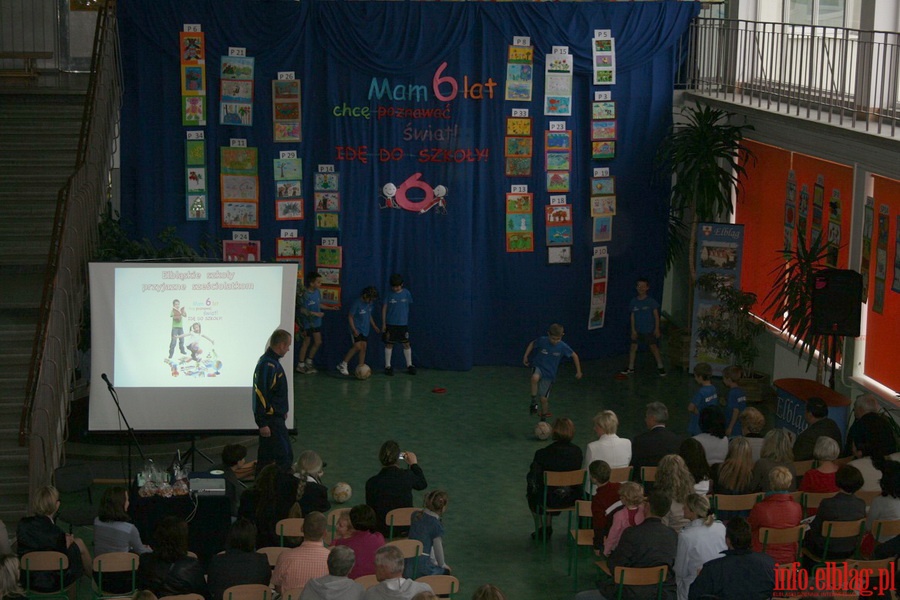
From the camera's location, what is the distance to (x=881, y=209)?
10.9 m

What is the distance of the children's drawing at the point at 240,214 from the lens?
45.3 ft

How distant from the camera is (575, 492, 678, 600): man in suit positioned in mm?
7137

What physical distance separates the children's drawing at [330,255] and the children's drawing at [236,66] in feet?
7.44

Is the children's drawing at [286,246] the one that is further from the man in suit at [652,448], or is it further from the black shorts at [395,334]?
the man in suit at [652,448]

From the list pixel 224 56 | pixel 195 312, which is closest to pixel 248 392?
pixel 195 312

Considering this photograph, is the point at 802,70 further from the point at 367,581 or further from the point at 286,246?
the point at 367,581

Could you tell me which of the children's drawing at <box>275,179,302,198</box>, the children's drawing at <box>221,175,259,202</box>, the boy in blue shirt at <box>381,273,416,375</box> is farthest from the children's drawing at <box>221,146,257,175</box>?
the boy in blue shirt at <box>381,273,416,375</box>

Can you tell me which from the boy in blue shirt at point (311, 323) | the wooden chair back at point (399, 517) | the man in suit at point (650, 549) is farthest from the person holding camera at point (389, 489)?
the boy in blue shirt at point (311, 323)

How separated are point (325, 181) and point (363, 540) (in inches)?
293

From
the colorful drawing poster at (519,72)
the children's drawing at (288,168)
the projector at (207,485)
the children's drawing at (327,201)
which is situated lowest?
the projector at (207,485)

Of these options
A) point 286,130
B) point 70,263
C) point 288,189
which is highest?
point 286,130

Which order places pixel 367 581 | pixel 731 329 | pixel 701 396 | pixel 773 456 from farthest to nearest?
pixel 731 329, pixel 701 396, pixel 773 456, pixel 367 581

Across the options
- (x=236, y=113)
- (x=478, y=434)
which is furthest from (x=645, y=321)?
(x=236, y=113)

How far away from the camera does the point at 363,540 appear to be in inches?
282
